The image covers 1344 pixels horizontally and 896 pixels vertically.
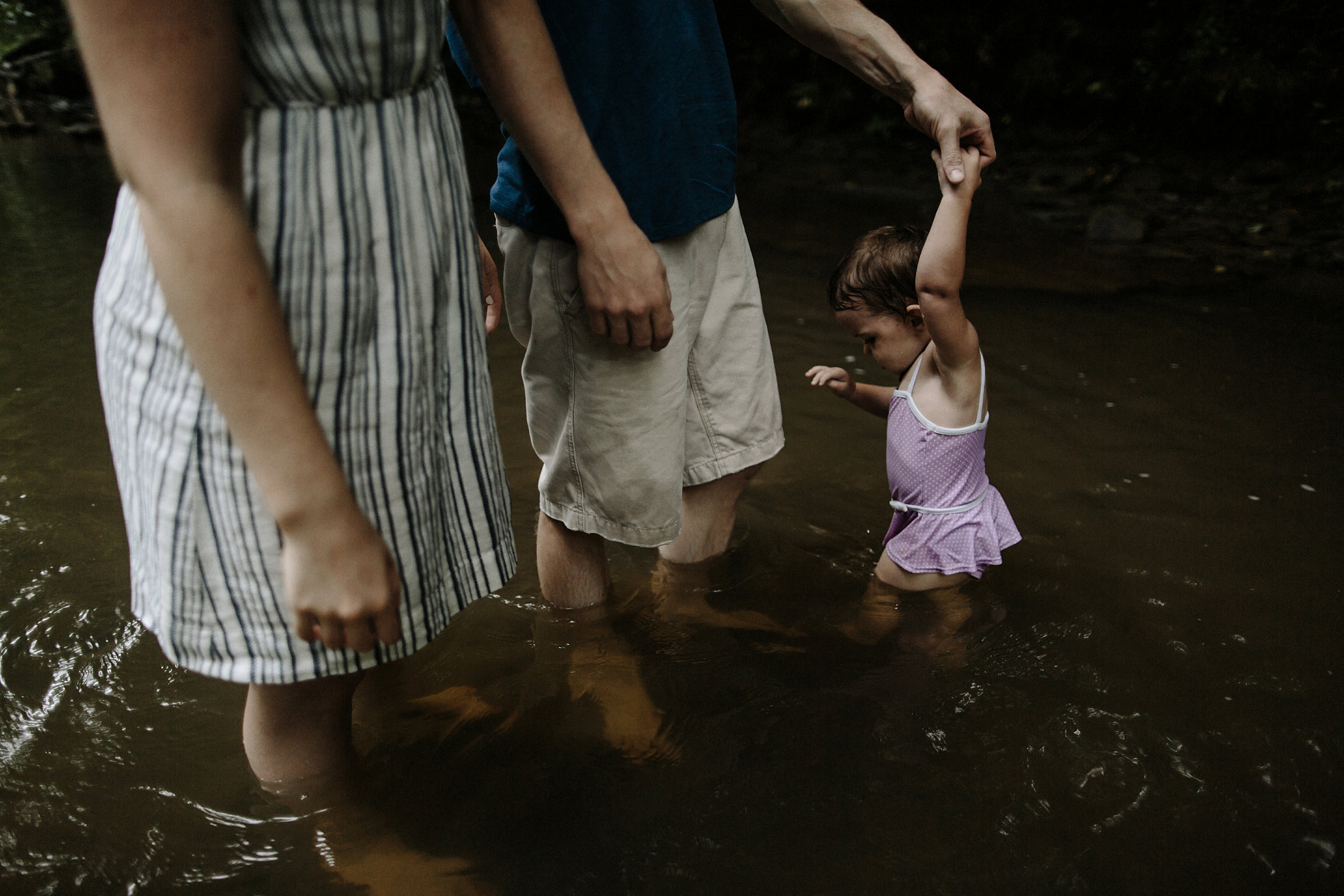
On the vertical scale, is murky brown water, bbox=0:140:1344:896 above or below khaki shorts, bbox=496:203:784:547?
below

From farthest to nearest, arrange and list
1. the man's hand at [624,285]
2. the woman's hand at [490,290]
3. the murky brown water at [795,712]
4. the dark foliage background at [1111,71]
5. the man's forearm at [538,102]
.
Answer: the dark foliage background at [1111,71] < the woman's hand at [490,290] < the murky brown water at [795,712] < the man's hand at [624,285] < the man's forearm at [538,102]

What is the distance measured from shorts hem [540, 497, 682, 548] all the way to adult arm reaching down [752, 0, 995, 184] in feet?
2.85

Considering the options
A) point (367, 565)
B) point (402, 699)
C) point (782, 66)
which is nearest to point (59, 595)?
point (402, 699)

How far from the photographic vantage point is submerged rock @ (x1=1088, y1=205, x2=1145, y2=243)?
6.03 meters

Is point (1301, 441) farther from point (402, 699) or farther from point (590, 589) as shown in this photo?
point (402, 699)

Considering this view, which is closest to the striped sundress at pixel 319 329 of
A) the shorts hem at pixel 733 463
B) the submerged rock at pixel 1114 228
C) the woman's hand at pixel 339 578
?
the woman's hand at pixel 339 578

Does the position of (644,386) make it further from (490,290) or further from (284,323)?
(284,323)

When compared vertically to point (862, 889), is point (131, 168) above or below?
above

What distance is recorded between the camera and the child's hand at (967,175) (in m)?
1.76

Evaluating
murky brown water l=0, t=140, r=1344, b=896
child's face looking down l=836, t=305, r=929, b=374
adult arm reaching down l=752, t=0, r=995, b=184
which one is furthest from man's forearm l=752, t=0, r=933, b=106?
murky brown water l=0, t=140, r=1344, b=896

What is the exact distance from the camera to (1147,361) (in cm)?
392

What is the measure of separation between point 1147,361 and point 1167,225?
2895 millimetres

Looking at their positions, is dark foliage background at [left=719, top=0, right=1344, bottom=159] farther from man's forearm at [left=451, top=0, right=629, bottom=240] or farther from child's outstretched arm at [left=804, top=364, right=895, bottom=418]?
man's forearm at [left=451, top=0, right=629, bottom=240]

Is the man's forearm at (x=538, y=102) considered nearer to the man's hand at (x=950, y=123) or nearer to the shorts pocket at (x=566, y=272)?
the shorts pocket at (x=566, y=272)
